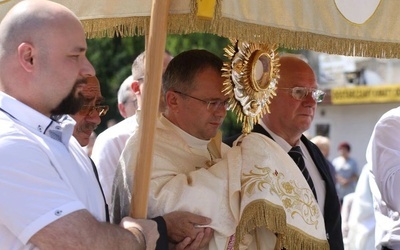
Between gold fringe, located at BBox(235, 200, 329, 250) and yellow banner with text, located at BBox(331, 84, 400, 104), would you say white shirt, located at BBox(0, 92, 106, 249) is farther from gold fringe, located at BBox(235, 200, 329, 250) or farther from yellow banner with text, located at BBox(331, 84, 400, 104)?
yellow banner with text, located at BBox(331, 84, 400, 104)

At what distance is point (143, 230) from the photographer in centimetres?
275

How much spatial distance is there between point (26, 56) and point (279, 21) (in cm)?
113

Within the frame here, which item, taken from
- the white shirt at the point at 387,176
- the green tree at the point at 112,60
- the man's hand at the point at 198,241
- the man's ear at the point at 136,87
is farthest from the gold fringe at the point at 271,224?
the green tree at the point at 112,60

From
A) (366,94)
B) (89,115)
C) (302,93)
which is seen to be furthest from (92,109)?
(366,94)

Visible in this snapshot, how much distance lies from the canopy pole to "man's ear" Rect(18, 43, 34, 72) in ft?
1.55

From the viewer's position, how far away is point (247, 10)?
123 inches

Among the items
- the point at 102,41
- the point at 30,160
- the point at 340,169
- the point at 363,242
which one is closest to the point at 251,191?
the point at 30,160

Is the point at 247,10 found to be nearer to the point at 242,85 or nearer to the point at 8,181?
the point at 242,85

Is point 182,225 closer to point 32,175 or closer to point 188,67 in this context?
point 188,67

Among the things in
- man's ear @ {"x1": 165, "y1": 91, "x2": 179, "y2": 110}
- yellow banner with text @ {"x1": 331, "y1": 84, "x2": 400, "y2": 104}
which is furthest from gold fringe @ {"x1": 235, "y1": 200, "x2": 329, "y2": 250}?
yellow banner with text @ {"x1": 331, "y1": 84, "x2": 400, "y2": 104}

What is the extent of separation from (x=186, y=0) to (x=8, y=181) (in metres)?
0.99

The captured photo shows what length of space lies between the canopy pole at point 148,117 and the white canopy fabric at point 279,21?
11 cm

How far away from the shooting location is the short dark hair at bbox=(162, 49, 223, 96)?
3.62 meters

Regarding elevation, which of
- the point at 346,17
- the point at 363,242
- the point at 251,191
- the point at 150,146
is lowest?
the point at 363,242
